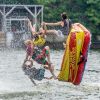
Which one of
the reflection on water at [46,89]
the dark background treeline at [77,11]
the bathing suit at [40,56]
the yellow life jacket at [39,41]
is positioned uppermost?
the yellow life jacket at [39,41]

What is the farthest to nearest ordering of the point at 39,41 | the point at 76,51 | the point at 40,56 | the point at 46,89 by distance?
the point at 46,89, the point at 40,56, the point at 39,41, the point at 76,51

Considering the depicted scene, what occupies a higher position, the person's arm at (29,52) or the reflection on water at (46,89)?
the person's arm at (29,52)

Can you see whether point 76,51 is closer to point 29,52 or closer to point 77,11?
point 29,52

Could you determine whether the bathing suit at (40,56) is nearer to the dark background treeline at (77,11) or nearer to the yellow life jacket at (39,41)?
the yellow life jacket at (39,41)

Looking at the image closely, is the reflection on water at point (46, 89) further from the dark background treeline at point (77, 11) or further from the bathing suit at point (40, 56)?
the dark background treeline at point (77, 11)

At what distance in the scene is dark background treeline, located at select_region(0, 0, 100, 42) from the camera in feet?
193

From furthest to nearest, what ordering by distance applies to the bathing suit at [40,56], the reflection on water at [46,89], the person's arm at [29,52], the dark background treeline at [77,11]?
the dark background treeline at [77,11] → the bathing suit at [40,56] → the person's arm at [29,52] → the reflection on water at [46,89]

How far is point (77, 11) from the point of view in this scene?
6075 cm

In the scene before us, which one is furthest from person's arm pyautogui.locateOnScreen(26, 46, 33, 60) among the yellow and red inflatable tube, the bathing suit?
the yellow and red inflatable tube

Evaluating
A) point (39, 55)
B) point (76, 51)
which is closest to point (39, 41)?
point (39, 55)

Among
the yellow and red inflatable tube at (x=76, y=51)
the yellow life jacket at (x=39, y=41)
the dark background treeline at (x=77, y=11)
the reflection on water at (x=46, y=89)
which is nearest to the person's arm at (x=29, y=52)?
the yellow life jacket at (x=39, y=41)

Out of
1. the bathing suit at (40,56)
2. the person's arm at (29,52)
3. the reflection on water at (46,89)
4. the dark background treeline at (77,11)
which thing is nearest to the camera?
the reflection on water at (46,89)

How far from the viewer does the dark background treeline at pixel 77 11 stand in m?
58.8

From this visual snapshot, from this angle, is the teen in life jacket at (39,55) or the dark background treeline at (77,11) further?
the dark background treeline at (77,11)
